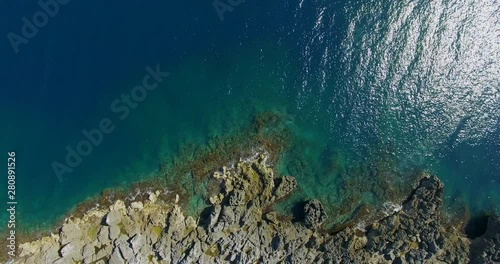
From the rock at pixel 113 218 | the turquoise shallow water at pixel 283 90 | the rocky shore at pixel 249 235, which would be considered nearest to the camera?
the rocky shore at pixel 249 235

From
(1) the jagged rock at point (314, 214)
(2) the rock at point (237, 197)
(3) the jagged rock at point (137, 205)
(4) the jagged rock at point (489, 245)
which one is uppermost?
(3) the jagged rock at point (137, 205)

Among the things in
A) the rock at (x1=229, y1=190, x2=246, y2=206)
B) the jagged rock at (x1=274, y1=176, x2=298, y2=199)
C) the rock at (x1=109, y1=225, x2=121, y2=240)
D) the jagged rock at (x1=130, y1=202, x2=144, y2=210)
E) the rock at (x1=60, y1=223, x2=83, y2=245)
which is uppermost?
the rock at (x1=60, y1=223, x2=83, y2=245)

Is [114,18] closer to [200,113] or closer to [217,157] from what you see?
[200,113]

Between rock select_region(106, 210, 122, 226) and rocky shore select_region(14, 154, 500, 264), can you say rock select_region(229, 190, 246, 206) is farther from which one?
rock select_region(106, 210, 122, 226)

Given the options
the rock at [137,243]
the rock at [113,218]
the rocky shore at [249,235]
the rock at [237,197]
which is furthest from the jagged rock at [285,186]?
the rock at [113,218]

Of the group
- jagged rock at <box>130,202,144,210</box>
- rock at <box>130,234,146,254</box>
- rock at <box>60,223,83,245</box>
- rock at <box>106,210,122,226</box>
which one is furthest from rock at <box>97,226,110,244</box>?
jagged rock at <box>130,202,144,210</box>

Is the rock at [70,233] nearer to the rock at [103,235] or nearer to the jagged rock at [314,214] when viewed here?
the rock at [103,235]

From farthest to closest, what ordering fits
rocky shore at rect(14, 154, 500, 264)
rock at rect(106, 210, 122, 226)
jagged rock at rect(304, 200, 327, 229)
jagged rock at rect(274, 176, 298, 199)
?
1. jagged rock at rect(274, 176, 298, 199)
2. jagged rock at rect(304, 200, 327, 229)
3. rock at rect(106, 210, 122, 226)
4. rocky shore at rect(14, 154, 500, 264)

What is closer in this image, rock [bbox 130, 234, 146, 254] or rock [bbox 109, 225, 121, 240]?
rock [bbox 130, 234, 146, 254]

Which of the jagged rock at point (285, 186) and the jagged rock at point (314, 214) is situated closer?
the jagged rock at point (314, 214)
